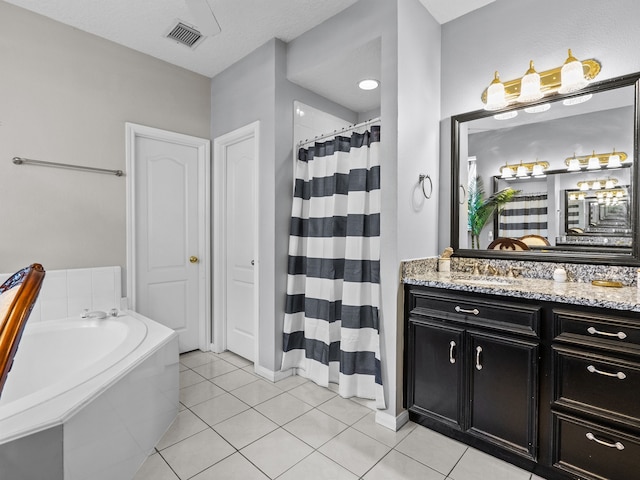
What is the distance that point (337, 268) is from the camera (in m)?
2.55

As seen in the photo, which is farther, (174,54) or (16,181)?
(174,54)

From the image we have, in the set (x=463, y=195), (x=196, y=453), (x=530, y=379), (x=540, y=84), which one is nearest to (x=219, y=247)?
(x=196, y=453)

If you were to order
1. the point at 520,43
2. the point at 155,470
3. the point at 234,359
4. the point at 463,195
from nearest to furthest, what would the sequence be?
1. the point at 155,470
2. the point at 520,43
3. the point at 463,195
4. the point at 234,359

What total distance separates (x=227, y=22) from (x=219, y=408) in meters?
2.82

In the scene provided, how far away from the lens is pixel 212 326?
342 centimetres

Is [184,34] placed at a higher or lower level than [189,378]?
higher

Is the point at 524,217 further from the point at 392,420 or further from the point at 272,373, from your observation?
the point at 272,373

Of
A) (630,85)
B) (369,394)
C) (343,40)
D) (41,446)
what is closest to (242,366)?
(369,394)

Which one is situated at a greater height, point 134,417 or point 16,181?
point 16,181

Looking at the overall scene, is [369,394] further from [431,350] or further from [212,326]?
[212,326]

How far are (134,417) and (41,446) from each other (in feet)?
1.76

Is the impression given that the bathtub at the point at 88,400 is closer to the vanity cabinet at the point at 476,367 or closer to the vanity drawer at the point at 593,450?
the vanity cabinet at the point at 476,367

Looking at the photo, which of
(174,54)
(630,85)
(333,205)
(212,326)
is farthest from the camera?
(212,326)

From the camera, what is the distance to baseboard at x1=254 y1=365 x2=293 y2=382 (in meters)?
2.72
